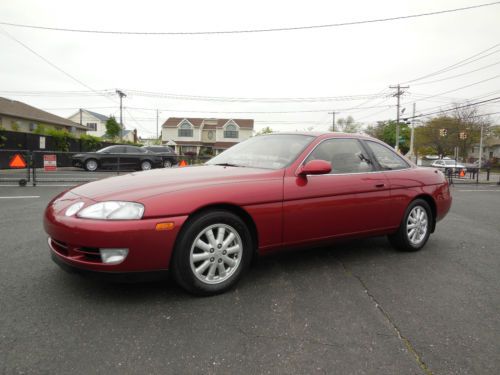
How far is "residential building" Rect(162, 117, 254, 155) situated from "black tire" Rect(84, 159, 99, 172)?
39133mm

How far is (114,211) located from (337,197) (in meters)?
2.06

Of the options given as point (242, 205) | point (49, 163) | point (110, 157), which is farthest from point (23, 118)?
point (242, 205)

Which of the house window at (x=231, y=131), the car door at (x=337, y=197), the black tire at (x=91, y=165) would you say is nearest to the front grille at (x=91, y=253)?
the car door at (x=337, y=197)

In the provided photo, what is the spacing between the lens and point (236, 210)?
291 centimetres

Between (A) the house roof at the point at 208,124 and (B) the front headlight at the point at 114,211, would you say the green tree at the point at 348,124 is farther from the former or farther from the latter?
(B) the front headlight at the point at 114,211

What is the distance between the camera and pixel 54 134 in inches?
797

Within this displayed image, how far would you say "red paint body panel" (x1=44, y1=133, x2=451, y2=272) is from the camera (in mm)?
2477

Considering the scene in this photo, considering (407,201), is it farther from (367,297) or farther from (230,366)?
(230,366)

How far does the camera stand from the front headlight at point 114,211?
2.48 metres

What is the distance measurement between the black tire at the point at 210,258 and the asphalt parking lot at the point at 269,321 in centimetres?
11

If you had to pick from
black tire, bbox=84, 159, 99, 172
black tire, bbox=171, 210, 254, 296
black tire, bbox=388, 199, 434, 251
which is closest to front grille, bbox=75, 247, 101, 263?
black tire, bbox=171, 210, 254, 296

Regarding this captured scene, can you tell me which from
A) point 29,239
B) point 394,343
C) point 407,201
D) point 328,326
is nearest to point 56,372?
point 328,326

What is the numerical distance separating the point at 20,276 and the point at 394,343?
10.3ft

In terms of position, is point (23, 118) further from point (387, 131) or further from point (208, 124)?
point (387, 131)
